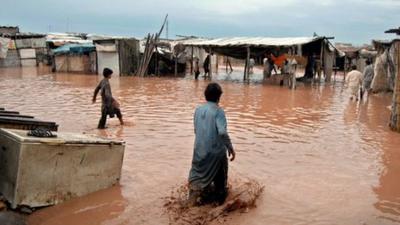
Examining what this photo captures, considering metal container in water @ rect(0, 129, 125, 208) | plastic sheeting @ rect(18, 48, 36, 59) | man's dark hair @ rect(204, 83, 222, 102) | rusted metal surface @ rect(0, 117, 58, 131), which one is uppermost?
plastic sheeting @ rect(18, 48, 36, 59)

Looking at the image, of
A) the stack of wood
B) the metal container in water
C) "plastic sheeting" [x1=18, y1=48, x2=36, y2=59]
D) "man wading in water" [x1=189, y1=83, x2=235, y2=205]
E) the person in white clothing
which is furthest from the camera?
"plastic sheeting" [x1=18, y1=48, x2=36, y2=59]

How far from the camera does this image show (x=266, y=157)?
25.2 ft

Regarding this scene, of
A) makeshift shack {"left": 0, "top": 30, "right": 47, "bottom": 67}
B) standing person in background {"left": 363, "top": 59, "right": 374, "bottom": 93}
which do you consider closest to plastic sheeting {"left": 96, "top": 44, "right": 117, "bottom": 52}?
makeshift shack {"left": 0, "top": 30, "right": 47, "bottom": 67}

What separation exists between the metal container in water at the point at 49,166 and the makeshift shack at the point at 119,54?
2235 centimetres

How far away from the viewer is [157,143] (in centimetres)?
853

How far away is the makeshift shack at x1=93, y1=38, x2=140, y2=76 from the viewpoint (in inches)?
1075

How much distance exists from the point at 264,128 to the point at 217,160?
18.5 feet

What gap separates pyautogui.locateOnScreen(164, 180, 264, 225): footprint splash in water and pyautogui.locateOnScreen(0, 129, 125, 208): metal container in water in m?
0.92

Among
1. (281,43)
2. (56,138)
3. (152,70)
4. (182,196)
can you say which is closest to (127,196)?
(182,196)

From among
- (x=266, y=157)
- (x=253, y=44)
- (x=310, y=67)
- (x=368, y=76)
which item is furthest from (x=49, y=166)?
(x=310, y=67)

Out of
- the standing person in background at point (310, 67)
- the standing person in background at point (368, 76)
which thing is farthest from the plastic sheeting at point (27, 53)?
the standing person in background at point (368, 76)

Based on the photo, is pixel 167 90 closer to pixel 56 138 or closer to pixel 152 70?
pixel 152 70

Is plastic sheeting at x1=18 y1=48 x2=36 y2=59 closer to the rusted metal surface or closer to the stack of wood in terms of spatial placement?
the stack of wood

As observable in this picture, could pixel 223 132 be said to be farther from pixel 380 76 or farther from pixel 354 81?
pixel 380 76
